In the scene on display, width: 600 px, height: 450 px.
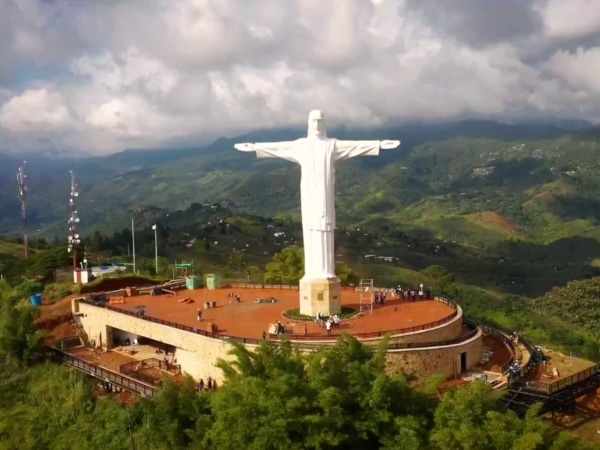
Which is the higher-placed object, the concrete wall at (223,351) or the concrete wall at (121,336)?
the concrete wall at (223,351)

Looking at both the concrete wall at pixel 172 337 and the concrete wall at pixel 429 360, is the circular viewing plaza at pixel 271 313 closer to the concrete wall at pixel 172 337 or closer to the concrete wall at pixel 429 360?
the concrete wall at pixel 172 337

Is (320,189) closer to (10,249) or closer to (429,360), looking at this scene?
(429,360)

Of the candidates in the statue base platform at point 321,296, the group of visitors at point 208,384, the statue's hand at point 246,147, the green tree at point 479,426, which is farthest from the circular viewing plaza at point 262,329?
the statue's hand at point 246,147

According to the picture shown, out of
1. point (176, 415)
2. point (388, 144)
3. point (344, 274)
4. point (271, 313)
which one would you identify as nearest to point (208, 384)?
point (176, 415)

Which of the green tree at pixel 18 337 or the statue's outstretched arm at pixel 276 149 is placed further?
the statue's outstretched arm at pixel 276 149

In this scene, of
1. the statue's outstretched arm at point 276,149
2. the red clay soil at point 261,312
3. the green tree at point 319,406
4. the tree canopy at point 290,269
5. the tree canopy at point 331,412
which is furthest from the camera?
the tree canopy at point 290,269

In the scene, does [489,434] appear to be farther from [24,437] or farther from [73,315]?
[73,315]

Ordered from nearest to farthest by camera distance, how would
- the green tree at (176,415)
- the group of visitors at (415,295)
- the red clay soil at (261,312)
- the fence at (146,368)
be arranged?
the green tree at (176,415) → the fence at (146,368) → the red clay soil at (261,312) → the group of visitors at (415,295)
